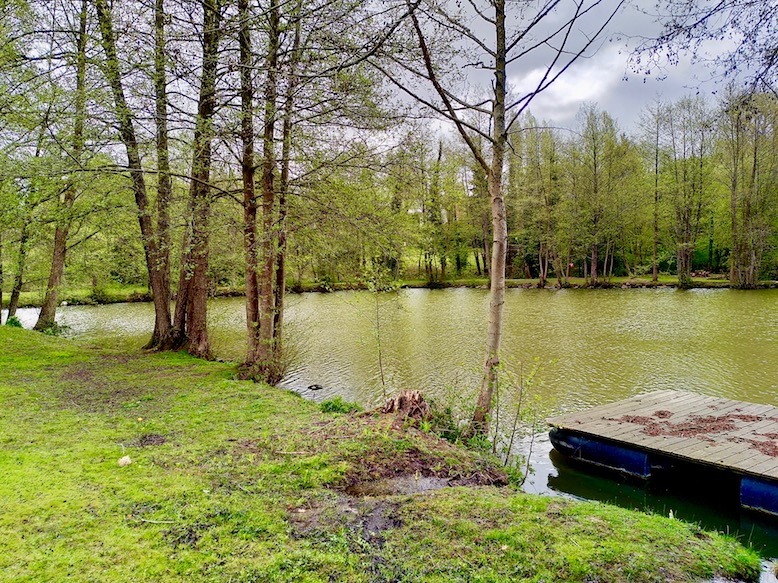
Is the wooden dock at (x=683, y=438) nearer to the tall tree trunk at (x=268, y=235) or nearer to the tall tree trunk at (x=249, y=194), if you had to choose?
the tall tree trunk at (x=268, y=235)

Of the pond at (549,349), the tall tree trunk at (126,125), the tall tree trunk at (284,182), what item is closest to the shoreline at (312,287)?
the pond at (549,349)

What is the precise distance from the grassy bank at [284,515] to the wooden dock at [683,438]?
1.44m

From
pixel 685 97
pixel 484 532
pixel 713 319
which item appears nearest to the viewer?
pixel 484 532

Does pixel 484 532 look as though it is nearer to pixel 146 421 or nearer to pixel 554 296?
pixel 146 421

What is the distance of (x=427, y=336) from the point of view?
50.1 feet

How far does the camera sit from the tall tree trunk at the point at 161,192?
7738 millimetres

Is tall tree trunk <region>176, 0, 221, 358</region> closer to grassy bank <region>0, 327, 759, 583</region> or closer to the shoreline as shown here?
grassy bank <region>0, 327, 759, 583</region>

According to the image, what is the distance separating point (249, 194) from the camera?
8695 millimetres

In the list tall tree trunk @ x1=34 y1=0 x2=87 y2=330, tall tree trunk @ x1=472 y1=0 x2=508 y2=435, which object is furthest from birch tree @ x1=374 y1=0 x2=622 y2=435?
tall tree trunk @ x1=34 y1=0 x2=87 y2=330

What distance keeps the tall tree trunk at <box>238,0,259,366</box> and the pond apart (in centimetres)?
164

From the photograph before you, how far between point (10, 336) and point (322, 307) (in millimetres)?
13361

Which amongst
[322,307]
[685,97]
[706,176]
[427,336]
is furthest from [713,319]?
[685,97]

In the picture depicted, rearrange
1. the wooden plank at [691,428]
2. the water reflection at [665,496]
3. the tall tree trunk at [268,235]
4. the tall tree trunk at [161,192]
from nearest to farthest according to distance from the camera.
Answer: the water reflection at [665,496], the wooden plank at [691,428], the tall tree trunk at [268,235], the tall tree trunk at [161,192]

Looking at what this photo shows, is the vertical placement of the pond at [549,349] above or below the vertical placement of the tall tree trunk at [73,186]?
below
